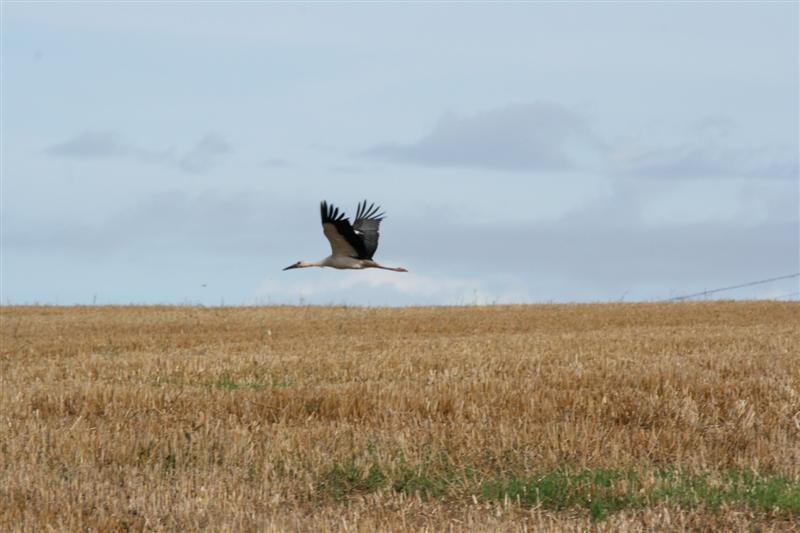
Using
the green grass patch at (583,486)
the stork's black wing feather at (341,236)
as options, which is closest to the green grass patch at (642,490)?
the green grass patch at (583,486)

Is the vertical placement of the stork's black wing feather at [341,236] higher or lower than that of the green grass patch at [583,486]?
higher

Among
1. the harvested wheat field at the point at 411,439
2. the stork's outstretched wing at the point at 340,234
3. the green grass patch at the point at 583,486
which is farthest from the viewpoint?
the stork's outstretched wing at the point at 340,234

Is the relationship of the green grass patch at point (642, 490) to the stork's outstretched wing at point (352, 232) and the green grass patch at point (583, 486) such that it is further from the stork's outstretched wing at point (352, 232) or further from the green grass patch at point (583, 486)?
the stork's outstretched wing at point (352, 232)

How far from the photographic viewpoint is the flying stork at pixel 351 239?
746 inches

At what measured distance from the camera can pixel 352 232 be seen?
18.9m

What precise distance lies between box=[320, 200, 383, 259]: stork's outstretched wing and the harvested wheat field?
3.59 meters

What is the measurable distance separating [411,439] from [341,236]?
37.8ft

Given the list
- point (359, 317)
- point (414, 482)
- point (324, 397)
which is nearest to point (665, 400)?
point (324, 397)

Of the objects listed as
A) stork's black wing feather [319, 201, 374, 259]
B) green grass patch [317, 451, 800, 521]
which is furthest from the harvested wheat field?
stork's black wing feather [319, 201, 374, 259]

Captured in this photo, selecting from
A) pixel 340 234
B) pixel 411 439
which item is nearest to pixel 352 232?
pixel 340 234

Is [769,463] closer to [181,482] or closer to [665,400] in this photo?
[665,400]

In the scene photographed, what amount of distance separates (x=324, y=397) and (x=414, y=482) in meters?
3.04

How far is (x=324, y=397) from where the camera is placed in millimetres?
9961

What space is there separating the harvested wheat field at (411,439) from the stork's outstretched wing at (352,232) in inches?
141
